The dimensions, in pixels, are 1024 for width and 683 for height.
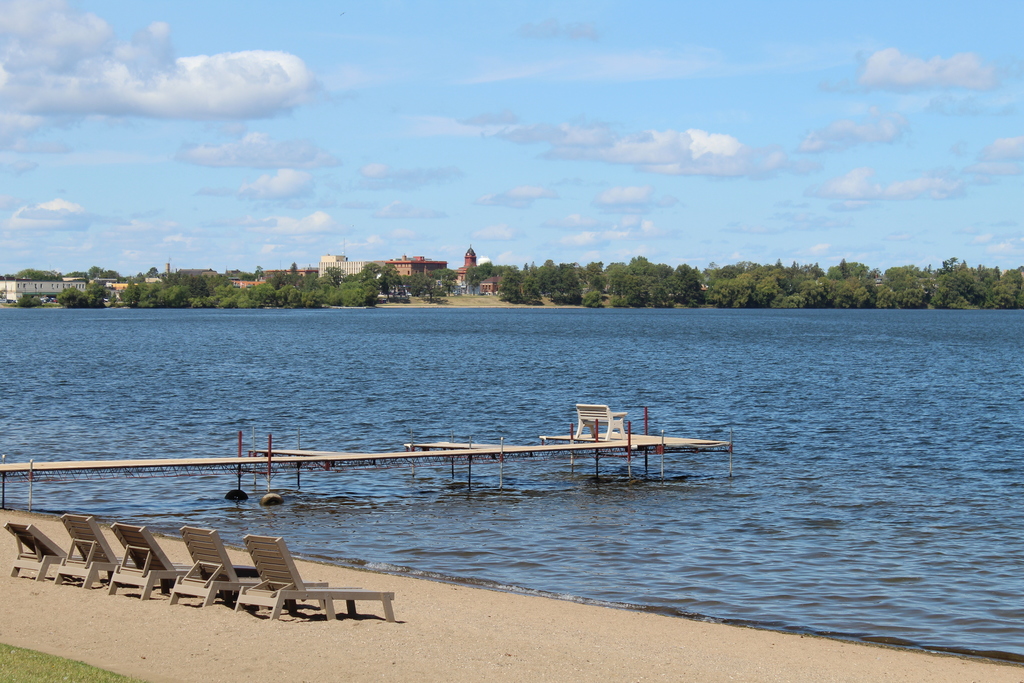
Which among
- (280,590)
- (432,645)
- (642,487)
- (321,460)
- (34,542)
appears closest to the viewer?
(432,645)

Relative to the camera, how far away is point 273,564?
15.0 metres

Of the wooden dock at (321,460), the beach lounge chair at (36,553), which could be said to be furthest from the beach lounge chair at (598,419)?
the beach lounge chair at (36,553)

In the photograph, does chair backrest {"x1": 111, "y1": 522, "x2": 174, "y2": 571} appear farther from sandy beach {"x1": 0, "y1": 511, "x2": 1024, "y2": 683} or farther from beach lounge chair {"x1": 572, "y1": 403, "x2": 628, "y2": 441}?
beach lounge chair {"x1": 572, "y1": 403, "x2": 628, "y2": 441}

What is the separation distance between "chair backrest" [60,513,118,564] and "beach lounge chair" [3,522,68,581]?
0.50 m

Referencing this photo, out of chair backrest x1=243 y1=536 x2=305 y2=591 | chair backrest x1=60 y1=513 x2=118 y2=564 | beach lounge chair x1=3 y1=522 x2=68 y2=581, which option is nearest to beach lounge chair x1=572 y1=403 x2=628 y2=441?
chair backrest x1=60 y1=513 x2=118 y2=564

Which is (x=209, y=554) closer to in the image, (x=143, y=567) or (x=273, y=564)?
(x=273, y=564)

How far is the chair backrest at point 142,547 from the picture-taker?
1577 cm

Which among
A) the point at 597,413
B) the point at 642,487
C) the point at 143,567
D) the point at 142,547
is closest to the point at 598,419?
the point at 597,413

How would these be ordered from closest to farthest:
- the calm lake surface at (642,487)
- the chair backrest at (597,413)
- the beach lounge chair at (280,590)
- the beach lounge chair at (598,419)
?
the beach lounge chair at (280,590)
the calm lake surface at (642,487)
the beach lounge chair at (598,419)
the chair backrest at (597,413)

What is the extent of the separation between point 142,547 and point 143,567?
0.53 metres

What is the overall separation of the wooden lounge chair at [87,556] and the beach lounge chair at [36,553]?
27 cm

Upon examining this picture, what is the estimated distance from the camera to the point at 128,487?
29.2 meters

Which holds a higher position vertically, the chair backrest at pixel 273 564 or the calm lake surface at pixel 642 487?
the chair backrest at pixel 273 564

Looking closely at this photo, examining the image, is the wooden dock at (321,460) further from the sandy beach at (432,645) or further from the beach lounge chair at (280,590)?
the beach lounge chair at (280,590)
